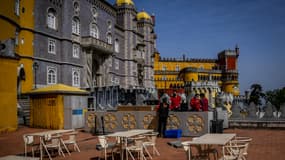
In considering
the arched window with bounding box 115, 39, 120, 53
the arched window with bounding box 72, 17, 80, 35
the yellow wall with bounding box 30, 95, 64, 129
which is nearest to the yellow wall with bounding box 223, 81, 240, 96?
the arched window with bounding box 115, 39, 120, 53

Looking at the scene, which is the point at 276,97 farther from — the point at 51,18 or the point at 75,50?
the point at 51,18

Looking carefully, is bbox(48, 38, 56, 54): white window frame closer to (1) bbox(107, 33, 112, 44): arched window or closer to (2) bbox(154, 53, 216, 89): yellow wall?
(1) bbox(107, 33, 112, 44): arched window

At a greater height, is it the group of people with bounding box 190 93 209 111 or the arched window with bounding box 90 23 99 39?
the arched window with bounding box 90 23 99 39

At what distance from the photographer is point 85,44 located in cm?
3788

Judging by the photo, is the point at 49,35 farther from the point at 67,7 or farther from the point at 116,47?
the point at 116,47

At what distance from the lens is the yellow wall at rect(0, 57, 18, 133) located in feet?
57.9

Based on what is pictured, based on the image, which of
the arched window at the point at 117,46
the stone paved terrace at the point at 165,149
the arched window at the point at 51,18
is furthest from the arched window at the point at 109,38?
the stone paved terrace at the point at 165,149

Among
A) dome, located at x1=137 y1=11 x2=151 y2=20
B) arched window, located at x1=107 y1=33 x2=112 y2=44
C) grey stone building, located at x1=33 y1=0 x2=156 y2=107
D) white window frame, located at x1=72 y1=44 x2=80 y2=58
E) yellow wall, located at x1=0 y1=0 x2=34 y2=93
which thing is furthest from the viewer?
dome, located at x1=137 y1=11 x2=151 y2=20

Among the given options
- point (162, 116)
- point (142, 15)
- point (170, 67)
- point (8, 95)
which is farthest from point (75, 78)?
point (170, 67)

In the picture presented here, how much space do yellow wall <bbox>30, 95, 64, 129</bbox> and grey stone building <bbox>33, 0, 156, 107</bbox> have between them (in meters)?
11.5

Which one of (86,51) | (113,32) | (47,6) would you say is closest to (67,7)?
(47,6)

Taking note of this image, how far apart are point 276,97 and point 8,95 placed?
67020 millimetres

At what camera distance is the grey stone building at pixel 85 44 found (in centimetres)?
3231

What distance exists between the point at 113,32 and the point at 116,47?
347 centimetres
